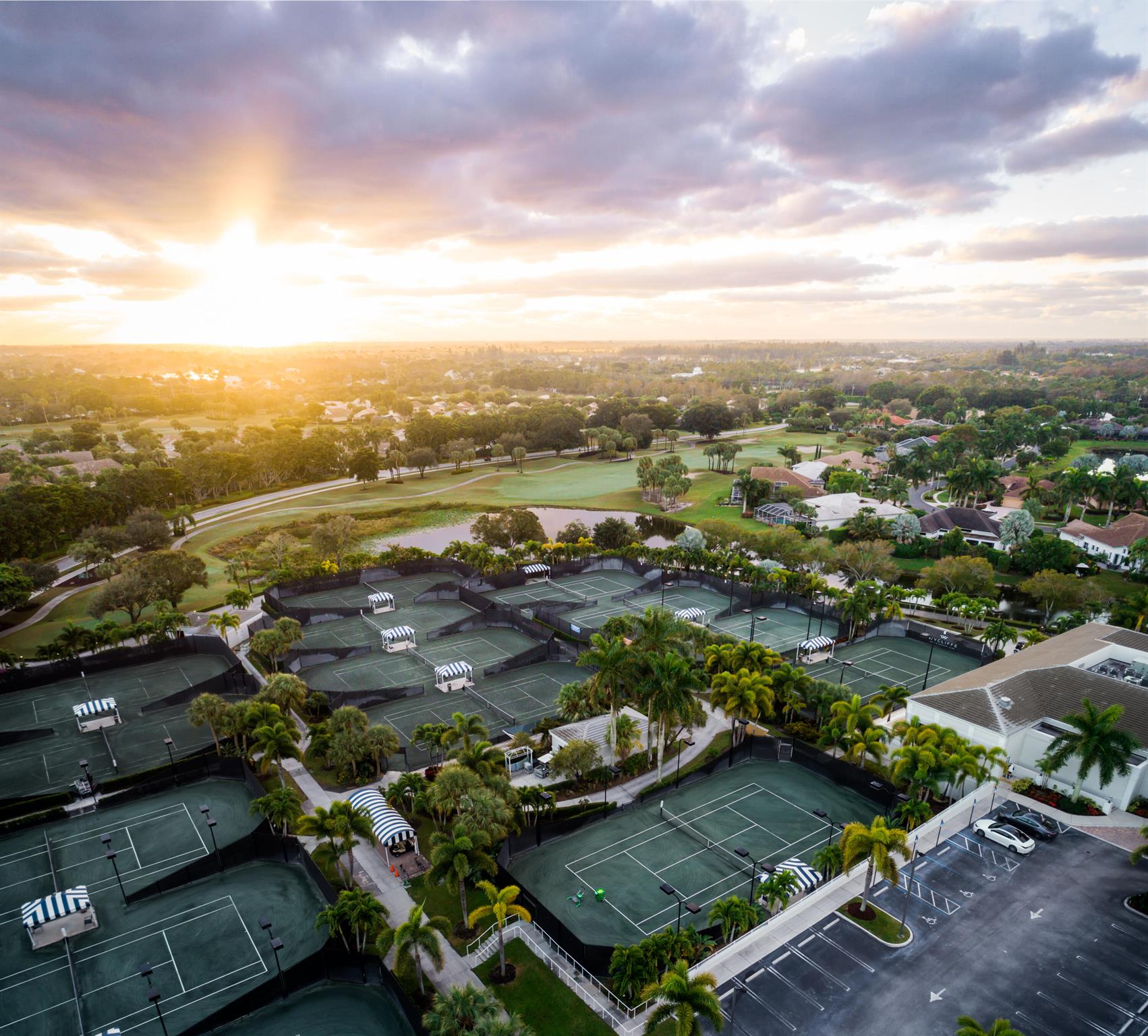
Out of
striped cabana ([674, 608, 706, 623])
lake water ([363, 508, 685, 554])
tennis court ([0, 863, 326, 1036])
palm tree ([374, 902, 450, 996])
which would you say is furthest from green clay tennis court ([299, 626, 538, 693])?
lake water ([363, 508, 685, 554])

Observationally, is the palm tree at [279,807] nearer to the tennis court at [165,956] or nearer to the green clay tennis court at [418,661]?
the tennis court at [165,956]

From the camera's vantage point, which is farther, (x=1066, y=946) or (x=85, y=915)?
(x=85, y=915)

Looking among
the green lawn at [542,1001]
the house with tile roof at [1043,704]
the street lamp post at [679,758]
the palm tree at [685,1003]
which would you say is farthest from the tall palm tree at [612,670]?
the house with tile roof at [1043,704]

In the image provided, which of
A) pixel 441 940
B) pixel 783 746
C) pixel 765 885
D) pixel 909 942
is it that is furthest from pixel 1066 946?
pixel 441 940

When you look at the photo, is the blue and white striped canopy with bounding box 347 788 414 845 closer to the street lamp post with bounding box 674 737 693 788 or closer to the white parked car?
the street lamp post with bounding box 674 737 693 788

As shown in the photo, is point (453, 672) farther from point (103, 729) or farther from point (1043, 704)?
point (1043, 704)

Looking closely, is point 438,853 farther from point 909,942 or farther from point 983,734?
point 983,734
